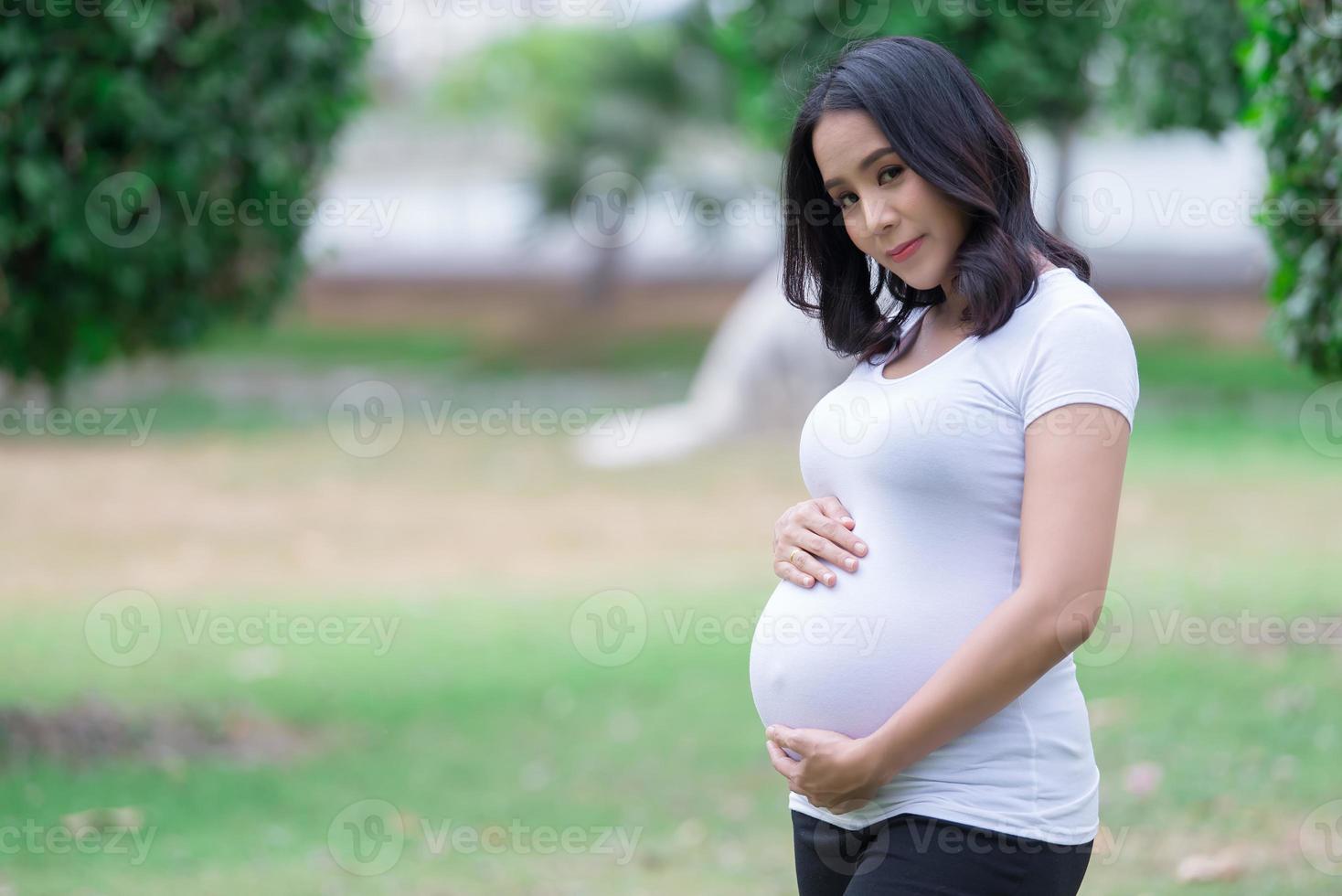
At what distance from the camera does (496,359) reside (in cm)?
1923

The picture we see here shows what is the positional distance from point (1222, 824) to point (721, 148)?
13615mm

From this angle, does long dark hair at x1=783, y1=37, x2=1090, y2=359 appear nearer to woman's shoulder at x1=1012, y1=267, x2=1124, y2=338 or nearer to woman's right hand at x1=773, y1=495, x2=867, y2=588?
woman's shoulder at x1=1012, y1=267, x2=1124, y2=338

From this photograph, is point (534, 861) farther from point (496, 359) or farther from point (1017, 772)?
point (496, 359)

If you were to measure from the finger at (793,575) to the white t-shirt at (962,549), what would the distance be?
7 centimetres

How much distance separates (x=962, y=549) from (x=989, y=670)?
0.19 metres

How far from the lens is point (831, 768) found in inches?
75.0

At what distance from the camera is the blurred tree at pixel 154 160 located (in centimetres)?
484

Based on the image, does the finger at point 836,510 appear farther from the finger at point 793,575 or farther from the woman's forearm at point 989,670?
the woman's forearm at point 989,670

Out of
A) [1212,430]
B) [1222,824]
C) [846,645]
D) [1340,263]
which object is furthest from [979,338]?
[1212,430]

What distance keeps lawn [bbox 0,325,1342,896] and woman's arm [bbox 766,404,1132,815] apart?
2368 mm

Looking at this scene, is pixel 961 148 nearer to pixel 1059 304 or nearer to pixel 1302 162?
pixel 1059 304

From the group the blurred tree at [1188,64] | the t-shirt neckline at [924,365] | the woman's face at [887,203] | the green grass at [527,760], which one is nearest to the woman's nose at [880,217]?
the woman's face at [887,203]

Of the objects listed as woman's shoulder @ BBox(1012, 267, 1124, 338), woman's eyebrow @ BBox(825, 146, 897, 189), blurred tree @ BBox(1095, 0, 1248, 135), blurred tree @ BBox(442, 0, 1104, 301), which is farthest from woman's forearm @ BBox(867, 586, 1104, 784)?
blurred tree @ BBox(1095, 0, 1248, 135)

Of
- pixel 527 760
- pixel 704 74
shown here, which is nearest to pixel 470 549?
pixel 527 760
